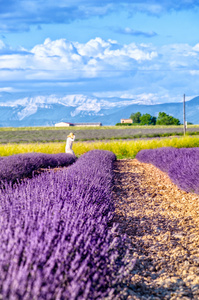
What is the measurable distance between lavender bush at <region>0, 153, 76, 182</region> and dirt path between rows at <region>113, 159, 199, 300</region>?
223cm

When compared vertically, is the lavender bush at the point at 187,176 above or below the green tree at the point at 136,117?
→ below

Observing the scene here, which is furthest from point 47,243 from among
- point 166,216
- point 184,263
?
point 166,216

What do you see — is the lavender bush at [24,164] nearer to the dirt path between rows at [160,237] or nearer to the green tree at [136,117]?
the dirt path between rows at [160,237]

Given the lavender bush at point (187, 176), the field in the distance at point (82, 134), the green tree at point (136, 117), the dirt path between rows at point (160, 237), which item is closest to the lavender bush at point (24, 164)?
the dirt path between rows at point (160, 237)

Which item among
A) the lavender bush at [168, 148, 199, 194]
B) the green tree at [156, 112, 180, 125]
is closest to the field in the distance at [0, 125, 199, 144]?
the lavender bush at [168, 148, 199, 194]

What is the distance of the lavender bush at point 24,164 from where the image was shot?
7250mm

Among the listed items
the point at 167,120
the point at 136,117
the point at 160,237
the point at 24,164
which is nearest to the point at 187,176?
the point at 160,237

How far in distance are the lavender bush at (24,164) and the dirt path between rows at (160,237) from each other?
223 centimetres

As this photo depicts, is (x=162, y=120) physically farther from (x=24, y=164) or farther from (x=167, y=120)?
(x=24, y=164)

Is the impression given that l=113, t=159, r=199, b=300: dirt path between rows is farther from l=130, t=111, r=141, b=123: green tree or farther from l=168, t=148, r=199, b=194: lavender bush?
l=130, t=111, r=141, b=123: green tree

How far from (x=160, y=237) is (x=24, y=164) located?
16.2 feet

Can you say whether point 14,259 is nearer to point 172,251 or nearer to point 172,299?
point 172,299

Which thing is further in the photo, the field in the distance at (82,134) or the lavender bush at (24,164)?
the field in the distance at (82,134)

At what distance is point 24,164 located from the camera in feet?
26.5
